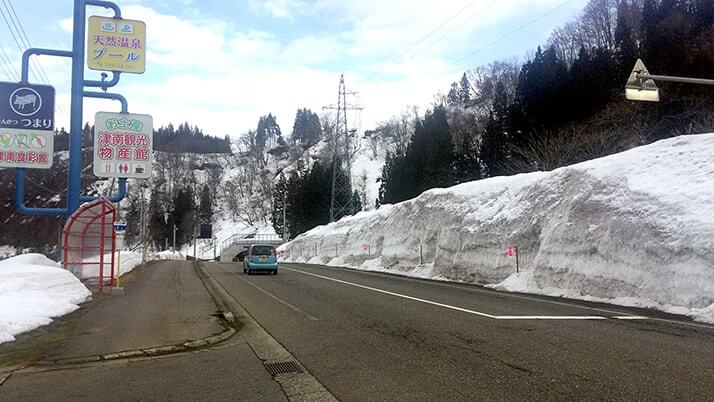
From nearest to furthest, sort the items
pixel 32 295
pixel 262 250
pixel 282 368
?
1. pixel 282 368
2. pixel 32 295
3. pixel 262 250

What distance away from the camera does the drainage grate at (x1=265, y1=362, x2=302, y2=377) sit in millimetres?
6926

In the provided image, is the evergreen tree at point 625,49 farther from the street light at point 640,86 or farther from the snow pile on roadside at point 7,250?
the snow pile on roadside at point 7,250

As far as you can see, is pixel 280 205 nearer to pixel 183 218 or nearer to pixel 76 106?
pixel 183 218

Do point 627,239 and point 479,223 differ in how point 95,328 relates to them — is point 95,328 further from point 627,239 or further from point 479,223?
point 479,223

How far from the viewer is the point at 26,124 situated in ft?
60.4

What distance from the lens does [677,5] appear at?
4538 cm

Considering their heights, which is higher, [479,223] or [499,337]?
[479,223]

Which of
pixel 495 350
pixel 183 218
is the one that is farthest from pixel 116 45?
pixel 183 218

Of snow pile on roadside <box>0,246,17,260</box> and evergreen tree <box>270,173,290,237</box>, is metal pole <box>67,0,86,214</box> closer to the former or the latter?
snow pile on roadside <box>0,246,17,260</box>

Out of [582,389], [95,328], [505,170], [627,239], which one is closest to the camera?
[582,389]

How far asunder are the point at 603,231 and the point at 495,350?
386 inches

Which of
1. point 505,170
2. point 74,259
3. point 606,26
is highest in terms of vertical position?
point 606,26

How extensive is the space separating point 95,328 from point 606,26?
78671 mm

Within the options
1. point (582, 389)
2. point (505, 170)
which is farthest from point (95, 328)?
point (505, 170)
